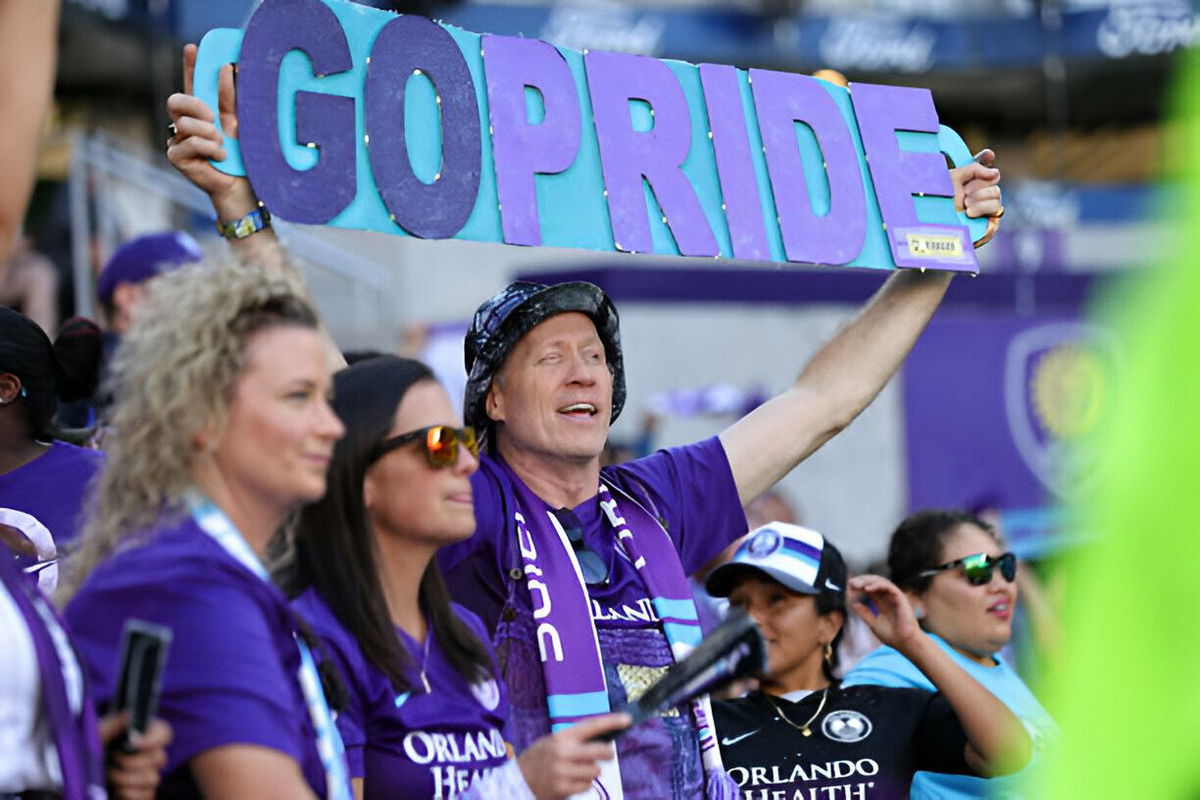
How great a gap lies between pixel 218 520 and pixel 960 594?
2.50 metres

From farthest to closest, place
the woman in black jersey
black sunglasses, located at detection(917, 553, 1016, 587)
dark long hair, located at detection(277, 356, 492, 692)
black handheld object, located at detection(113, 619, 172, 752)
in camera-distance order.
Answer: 1. black sunglasses, located at detection(917, 553, 1016, 587)
2. the woman in black jersey
3. dark long hair, located at detection(277, 356, 492, 692)
4. black handheld object, located at detection(113, 619, 172, 752)

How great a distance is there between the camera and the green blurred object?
4.51 ft

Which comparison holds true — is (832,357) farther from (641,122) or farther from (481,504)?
(481,504)

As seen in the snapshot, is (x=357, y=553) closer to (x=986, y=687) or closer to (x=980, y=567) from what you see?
(x=986, y=687)

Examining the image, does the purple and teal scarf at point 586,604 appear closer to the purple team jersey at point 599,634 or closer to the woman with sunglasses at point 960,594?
the purple team jersey at point 599,634

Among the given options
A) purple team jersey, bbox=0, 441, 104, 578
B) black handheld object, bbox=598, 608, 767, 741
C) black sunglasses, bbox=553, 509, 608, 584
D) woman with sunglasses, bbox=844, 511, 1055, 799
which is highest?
purple team jersey, bbox=0, 441, 104, 578

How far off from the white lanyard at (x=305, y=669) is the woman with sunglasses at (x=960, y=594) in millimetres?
1992

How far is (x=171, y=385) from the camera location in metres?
2.41

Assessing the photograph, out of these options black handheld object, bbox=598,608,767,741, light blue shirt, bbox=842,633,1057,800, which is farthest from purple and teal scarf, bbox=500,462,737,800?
light blue shirt, bbox=842,633,1057,800

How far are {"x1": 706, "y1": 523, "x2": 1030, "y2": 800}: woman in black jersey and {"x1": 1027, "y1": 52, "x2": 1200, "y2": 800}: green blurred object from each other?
2.33 m

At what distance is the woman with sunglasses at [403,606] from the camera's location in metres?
2.73

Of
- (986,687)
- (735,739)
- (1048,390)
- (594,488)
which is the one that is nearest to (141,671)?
(594,488)

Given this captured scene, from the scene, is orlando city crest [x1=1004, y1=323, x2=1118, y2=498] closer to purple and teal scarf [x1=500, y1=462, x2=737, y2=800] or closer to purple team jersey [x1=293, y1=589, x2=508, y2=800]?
purple and teal scarf [x1=500, y1=462, x2=737, y2=800]

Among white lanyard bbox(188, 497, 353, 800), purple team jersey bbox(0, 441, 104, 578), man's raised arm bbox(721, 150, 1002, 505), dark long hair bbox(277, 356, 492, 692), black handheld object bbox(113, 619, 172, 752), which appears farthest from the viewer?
man's raised arm bbox(721, 150, 1002, 505)
